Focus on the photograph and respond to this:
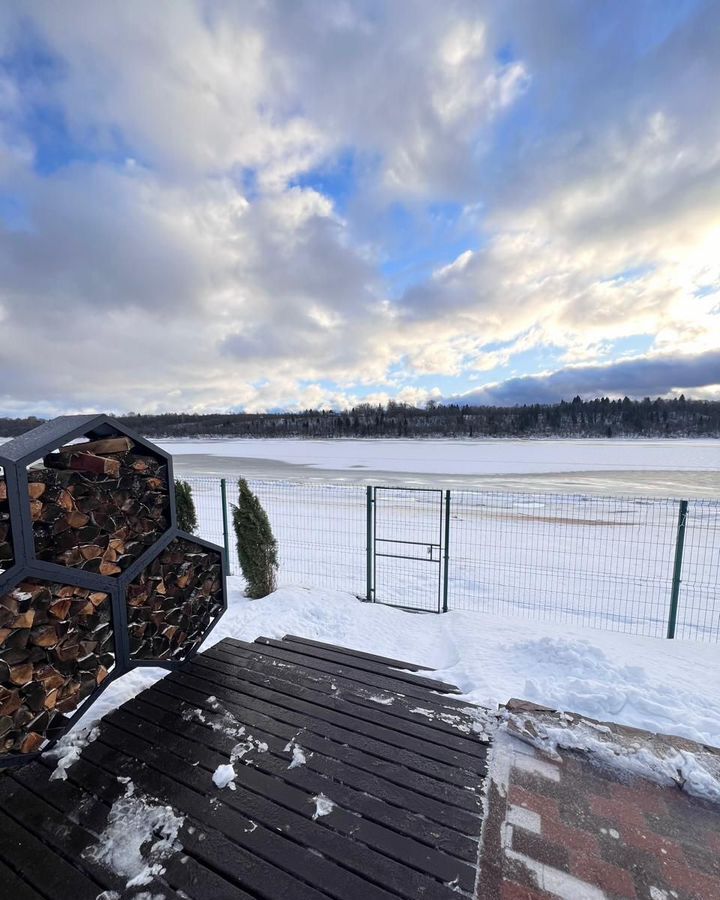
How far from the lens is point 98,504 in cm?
240

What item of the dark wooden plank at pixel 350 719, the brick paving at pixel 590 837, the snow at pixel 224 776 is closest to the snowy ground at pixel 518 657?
the dark wooden plank at pixel 350 719

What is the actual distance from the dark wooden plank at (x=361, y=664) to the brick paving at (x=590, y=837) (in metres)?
0.70

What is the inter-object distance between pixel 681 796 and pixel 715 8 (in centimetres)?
759

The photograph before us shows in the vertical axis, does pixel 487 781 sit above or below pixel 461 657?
above

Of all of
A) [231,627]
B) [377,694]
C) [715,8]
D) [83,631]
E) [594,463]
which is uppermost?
[715,8]

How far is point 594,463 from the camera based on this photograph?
78.3ft

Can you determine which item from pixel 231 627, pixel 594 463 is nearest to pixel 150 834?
pixel 231 627

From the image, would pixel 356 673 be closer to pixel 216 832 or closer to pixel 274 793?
pixel 274 793

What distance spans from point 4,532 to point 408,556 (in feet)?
16.6

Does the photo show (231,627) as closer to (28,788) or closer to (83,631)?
(83,631)

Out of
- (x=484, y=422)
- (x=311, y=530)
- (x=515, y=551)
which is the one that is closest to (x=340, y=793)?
(x=515, y=551)

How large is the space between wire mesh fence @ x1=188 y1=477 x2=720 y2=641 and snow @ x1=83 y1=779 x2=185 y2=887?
9.99ft

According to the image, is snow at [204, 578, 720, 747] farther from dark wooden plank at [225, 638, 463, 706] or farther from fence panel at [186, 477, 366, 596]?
fence panel at [186, 477, 366, 596]

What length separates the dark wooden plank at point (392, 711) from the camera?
7.39 feet
